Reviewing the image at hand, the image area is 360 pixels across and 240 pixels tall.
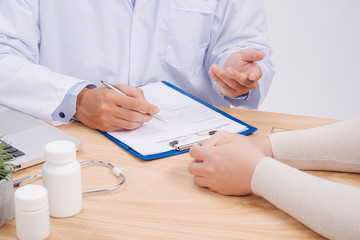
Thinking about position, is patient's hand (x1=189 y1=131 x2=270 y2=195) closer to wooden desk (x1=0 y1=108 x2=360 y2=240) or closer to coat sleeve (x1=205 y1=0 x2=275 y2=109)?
wooden desk (x1=0 y1=108 x2=360 y2=240)

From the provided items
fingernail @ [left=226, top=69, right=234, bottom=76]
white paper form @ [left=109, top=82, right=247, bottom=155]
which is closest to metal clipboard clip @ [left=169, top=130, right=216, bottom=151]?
white paper form @ [left=109, top=82, right=247, bottom=155]

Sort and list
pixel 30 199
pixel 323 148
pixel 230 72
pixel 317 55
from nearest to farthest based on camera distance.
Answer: pixel 30 199
pixel 323 148
pixel 230 72
pixel 317 55

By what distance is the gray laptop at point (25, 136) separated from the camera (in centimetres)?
96

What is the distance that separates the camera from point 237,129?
1176mm

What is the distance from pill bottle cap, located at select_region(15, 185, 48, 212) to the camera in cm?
70

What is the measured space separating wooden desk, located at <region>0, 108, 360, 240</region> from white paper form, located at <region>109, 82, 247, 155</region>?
0.20ft

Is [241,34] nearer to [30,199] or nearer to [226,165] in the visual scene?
[226,165]

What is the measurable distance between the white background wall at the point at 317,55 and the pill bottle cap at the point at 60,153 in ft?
6.40

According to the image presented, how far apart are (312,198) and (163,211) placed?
0.28 metres

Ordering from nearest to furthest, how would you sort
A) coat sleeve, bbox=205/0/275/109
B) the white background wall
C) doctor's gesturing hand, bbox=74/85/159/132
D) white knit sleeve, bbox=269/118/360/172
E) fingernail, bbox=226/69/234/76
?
A: white knit sleeve, bbox=269/118/360/172 < doctor's gesturing hand, bbox=74/85/159/132 < fingernail, bbox=226/69/234/76 < coat sleeve, bbox=205/0/275/109 < the white background wall

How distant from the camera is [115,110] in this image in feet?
3.78

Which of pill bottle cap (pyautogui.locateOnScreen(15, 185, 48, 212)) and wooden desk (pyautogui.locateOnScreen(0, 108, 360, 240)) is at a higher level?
pill bottle cap (pyautogui.locateOnScreen(15, 185, 48, 212))

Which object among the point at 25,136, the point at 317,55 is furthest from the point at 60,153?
the point at 317,55

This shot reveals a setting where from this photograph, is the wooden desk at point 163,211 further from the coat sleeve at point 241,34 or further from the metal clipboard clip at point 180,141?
the coat sleeve at point 241,34
